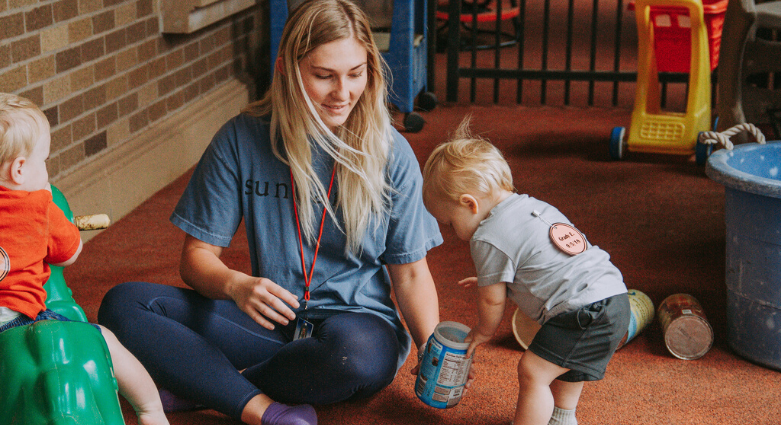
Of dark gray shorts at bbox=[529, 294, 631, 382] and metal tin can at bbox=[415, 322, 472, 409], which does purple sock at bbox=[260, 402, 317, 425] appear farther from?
dark gray shorts at bbox=[529, 294, 631, 382]

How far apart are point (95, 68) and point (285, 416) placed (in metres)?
1.73

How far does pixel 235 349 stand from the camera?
1699 millimetres

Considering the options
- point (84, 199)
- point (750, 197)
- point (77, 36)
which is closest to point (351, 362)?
point (750, 197)

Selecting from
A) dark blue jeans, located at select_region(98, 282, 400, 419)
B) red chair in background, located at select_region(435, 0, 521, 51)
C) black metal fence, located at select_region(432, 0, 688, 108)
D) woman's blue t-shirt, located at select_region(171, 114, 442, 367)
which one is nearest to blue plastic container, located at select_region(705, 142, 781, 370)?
woman's blue t-shirt, located at select_region(171, 114, 442, 367)

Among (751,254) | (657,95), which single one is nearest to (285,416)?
(751,254)

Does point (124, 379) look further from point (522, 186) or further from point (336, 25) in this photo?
point (522, 186)

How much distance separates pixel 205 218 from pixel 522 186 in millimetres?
1973

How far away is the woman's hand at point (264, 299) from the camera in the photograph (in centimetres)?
141

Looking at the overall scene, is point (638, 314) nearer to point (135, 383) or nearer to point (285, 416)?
point (285, 416)

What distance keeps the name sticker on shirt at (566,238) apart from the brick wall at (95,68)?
163cm

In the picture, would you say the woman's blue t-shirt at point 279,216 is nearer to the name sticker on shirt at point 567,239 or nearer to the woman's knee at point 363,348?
the woman's knee at point 363,348

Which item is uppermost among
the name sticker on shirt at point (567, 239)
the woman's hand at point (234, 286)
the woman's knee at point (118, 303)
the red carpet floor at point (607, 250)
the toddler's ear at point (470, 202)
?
the toddler's ear at point (470, 202)

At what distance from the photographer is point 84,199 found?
105 inches

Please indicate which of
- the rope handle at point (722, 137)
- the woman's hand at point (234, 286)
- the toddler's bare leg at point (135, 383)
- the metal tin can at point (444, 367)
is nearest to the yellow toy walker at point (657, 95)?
the rope handle at point (722, 137)
